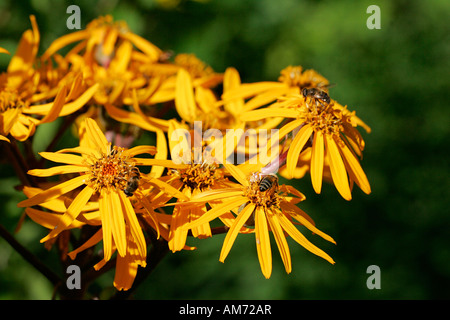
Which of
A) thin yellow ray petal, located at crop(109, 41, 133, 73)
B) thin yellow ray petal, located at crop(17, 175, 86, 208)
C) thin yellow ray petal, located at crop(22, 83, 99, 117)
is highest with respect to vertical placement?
thin yellow ray petal, located at crop(109, 41, 133, 73)

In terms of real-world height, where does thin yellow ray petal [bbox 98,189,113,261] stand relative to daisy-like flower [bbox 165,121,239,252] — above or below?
below

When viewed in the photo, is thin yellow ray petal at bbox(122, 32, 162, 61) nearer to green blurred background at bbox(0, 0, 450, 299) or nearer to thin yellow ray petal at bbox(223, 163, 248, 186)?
green blurred background at bbox(0, 0, 450, 299)

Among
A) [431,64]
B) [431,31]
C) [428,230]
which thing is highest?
[431,31]

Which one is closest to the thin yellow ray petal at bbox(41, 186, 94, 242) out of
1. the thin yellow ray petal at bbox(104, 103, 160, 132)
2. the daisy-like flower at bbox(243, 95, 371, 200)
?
the thin yellow ray petal at bbox(104, 103, 160, 132)

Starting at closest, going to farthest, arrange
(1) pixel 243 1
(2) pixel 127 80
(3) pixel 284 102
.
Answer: (3) pixel 284 102 < (2) pixel 127 80 < (1) pixel 243 1

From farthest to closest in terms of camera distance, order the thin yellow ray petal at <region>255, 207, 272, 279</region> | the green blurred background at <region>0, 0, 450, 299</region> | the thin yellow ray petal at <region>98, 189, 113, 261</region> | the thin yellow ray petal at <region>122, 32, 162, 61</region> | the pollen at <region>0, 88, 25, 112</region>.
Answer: the green blurred background at <region>0, 0, 450, 299</region>
the thin yellow ray petal at <region>122, 32, 162, 61</region>
the pollen at <region>0, 88, 25, 112</region>
the thin yellow ray petal at <region>255, 207, 272, 279</region>
the thin yellow ray petal at <region>98, 189, 113, 261</region>

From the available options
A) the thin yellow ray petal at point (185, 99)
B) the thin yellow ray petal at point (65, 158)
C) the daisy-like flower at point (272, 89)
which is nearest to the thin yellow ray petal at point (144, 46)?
the thin yellow ray petal at point (185, 99)
